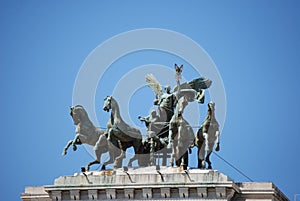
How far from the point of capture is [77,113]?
71.6 metres

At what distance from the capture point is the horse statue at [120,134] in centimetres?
7069

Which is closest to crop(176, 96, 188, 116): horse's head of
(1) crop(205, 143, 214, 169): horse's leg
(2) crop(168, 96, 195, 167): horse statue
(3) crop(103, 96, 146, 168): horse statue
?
(2) crop(168, 96, 195, 167): horse statue

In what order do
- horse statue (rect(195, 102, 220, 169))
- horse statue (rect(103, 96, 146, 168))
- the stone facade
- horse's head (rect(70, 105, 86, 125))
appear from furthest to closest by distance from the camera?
horse's head (rect(70, 105, 86, 125)) → horse statue (rect(103, 96, 146, 168)) → horse statue (rect(195, 102, 220, 169)) → the stone facade

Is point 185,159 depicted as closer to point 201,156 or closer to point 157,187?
point 201,156

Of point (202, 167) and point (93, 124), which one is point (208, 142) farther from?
point (93, 124)

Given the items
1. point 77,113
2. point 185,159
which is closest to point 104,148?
point 77,113

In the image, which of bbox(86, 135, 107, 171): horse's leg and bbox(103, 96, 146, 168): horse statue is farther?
bbox(86, 135, 107, 171): horse's leg

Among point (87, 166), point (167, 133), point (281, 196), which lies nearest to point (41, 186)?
point (87, 166)

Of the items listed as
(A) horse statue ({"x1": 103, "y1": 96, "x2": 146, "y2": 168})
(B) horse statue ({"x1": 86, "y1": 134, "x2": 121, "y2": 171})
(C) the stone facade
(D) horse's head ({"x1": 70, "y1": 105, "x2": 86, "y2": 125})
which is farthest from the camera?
(D) horse's head ({"x1": 70, "y1": 105, "x2": 86, "y2": 125})

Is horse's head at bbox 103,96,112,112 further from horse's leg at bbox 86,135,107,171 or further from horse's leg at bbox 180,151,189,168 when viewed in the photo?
horse's leg at bbox 180,151,189,168

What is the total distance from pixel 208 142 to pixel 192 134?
1280 mm

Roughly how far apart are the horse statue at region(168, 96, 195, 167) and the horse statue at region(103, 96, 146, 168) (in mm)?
2361

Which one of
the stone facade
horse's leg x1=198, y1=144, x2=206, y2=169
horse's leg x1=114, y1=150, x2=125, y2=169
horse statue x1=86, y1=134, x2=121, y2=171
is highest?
horse statue x1=86, y1=134, x2=121, y2=171

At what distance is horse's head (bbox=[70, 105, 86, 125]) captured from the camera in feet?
235
